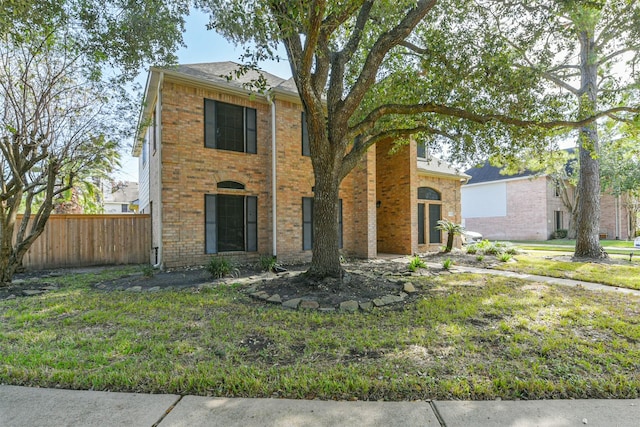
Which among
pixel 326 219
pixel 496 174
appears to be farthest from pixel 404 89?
pixel 496 174

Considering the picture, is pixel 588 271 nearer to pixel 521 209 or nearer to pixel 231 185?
pixel 231 185

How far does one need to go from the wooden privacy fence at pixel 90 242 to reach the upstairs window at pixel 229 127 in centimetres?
395

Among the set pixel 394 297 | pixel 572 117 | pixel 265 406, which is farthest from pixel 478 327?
pixel 572 117

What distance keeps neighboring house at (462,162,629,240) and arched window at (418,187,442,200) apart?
12629 mm

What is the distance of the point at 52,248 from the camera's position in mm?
9805

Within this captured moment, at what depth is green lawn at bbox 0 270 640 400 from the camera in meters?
2.68

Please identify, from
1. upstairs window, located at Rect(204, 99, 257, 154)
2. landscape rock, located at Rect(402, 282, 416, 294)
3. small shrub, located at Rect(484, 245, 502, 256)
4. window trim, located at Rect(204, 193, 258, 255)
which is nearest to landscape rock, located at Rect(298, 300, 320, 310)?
landscape rock, located at Rect(402, 282, 416, 294)

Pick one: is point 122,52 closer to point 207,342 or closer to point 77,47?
point 77,47

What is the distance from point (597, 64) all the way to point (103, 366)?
51.2 feet

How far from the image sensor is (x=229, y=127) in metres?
9.91

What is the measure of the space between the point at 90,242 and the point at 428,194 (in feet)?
42.9

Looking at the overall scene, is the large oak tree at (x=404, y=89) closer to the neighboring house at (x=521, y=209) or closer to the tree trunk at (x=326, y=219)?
the tree trunk at (x=326, y=219)

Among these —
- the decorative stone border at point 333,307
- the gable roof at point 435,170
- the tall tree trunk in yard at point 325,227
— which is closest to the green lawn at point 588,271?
the gable roof at point 435,170

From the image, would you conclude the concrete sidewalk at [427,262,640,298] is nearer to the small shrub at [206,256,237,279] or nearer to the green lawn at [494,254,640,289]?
the green lawn at [494,254,640,289]
